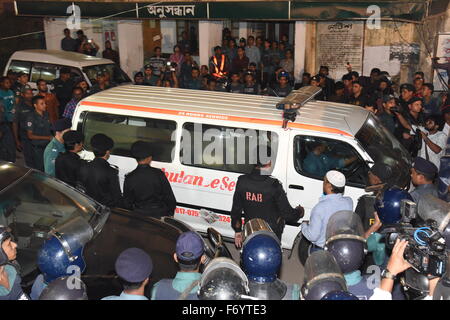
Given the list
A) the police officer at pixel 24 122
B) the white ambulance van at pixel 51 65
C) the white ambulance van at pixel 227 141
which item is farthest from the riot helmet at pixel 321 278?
the white ambulance van at pixel 51 65

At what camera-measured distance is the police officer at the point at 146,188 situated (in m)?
5.80

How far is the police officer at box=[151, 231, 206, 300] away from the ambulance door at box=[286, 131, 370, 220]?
2.60m

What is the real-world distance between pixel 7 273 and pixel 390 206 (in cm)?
294

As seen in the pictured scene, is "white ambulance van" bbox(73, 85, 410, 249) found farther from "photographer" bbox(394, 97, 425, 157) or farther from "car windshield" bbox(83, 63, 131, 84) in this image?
"car windshield" bbox(83, 63, 131, 84)

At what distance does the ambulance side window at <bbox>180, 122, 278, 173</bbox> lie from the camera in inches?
242

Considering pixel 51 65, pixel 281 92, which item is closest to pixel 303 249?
pixel 281 92

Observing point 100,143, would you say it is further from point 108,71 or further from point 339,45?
point 339,45

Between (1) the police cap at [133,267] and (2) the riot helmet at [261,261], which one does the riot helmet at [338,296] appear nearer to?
(2) the riot helmet at [261,261]

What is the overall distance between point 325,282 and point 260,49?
11.3 metres

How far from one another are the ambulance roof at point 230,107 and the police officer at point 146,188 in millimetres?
900

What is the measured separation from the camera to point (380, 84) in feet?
31.9

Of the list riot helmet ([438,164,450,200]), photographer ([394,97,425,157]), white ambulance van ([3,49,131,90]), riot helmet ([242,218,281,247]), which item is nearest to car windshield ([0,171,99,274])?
riot helmet ([242,218,281,247])
